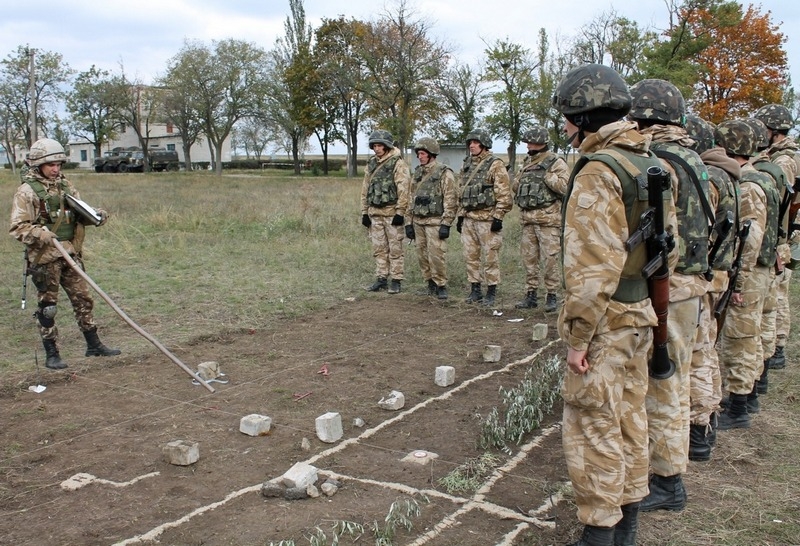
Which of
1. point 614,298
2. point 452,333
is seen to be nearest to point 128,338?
point 452,333

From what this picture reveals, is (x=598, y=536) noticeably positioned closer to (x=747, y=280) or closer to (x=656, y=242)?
(x=656, y=242)

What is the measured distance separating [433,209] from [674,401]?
6205mm

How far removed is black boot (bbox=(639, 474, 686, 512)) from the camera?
3.91 meters

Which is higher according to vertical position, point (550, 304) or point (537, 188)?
point (537, 188)

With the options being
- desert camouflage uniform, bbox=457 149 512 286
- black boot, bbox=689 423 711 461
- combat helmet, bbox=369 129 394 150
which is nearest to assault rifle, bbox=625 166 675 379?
black boot, bbox=689 423 711 461

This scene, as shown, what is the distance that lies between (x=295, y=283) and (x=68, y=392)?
471 cm

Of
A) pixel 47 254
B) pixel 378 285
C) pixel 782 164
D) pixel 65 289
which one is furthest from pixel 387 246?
pixel 782 164

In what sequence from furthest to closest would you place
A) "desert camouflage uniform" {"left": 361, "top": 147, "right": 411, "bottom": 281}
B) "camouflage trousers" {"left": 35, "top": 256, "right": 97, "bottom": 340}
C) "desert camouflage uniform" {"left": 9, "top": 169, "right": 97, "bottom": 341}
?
"desert camouflage uniform" {"left": 361, "top": 147, "right": 411, "bottom": 281}
"camouflage trousers" {"left": 35, "top": 256, "right": 97, "bottom": 340}
"desert camouflage uniform" {"left": 9, "top": 169, "right": 97, "bottom": 341}

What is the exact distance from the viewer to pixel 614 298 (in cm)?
327

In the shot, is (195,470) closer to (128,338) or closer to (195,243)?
(128,338)

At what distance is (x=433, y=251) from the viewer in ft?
32.0

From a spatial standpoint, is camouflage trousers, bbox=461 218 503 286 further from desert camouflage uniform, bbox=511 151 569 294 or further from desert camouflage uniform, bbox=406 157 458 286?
desert camouflage uniform, bbox=511 151 569 294

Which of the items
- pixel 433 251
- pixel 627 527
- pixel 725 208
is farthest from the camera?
pixel 433 251

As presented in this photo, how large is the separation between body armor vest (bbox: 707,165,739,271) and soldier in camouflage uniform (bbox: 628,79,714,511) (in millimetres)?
460
